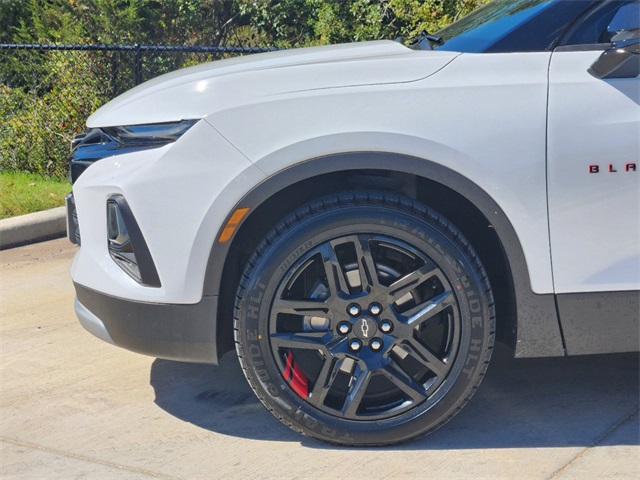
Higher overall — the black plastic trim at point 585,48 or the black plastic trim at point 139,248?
the black plastic trim at point 585,48

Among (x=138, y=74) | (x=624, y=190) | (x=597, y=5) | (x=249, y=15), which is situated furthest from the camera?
(x=249, y=15)

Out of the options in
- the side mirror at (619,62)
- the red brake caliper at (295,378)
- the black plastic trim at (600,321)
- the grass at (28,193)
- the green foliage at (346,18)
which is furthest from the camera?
the green foliage at (346,18)

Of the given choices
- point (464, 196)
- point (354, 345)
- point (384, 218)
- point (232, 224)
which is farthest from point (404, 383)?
point (232, 224)

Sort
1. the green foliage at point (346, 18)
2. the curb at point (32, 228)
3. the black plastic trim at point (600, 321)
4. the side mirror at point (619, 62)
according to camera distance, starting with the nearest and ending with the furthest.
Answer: the side mirror at point (619, 62) < the black plastic trim at point (600, 321) < the curb at point (32, 228) < the green foliage at point (346, 18)

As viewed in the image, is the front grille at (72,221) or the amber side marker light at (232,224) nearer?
the amber side marker light at (232,224)

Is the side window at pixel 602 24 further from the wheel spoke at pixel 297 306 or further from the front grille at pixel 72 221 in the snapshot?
the front grille at pixel 72 221

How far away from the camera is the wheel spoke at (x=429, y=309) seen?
3217mm

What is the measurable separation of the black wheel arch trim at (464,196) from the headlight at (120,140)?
35cm

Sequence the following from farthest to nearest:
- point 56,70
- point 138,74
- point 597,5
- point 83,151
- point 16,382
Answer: point 56,70 < point 138,74 < point 16,382 < point 83,151 < point 597,5

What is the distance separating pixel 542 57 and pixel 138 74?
5571mm

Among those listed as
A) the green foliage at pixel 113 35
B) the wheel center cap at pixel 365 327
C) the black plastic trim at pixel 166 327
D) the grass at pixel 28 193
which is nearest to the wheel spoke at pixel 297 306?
the wheel center cap at pixel 365 327

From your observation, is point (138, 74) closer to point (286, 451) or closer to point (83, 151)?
point (83, 151)

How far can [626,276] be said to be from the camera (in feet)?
10.3

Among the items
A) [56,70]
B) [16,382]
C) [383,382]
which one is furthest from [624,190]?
[56,70]
